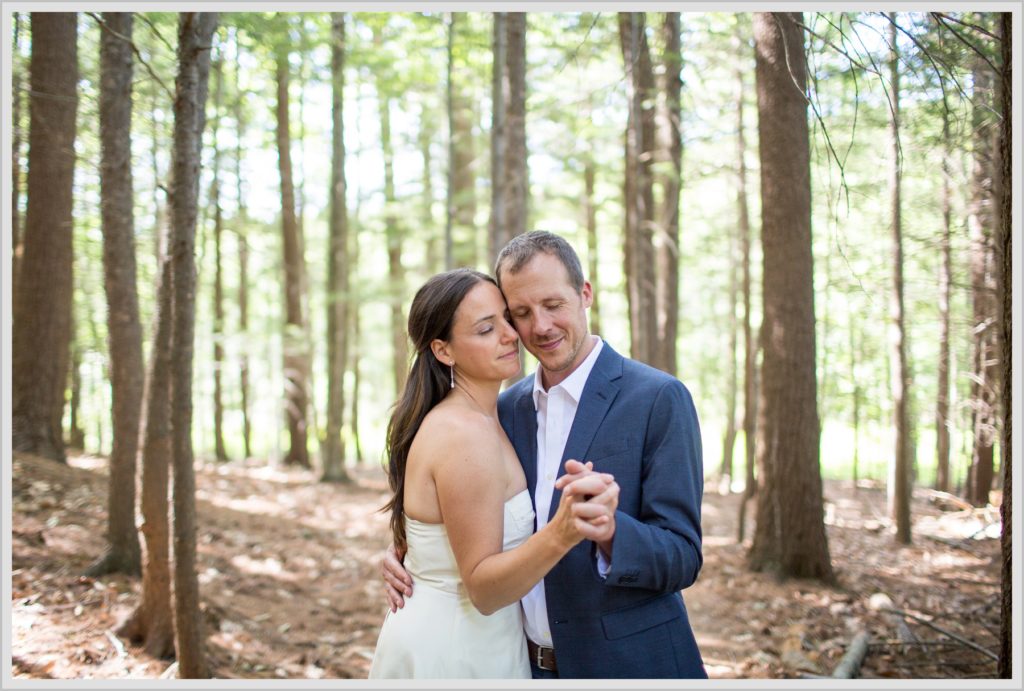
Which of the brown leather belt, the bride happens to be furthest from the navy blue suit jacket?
the bride

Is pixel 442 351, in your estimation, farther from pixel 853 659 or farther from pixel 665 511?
pixel 853 659

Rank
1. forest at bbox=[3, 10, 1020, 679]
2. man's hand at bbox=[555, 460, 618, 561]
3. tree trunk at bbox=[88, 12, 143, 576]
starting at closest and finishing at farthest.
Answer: man's hand at bbox=[555, 460, 618, 561] → forest at bbox=[3, 10, 1020, 679] → tree trunk at bbox=[88, 12, 143, 576]

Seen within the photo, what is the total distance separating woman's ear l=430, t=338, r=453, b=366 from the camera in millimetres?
2926

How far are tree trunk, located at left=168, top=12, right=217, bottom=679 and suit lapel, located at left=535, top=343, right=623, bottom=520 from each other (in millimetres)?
2609

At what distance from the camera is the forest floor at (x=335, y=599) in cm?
539

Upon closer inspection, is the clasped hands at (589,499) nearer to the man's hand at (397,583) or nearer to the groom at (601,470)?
the groom at (601,470)

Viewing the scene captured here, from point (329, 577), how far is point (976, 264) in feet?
32.7

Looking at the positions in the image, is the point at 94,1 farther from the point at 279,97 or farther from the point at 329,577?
the point at 279,97

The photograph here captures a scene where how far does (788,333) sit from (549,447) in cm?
581

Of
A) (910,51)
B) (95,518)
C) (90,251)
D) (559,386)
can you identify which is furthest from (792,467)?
(90,251)

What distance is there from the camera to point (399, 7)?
4.22m

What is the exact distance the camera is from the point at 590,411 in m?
2.79

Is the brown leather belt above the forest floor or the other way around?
above

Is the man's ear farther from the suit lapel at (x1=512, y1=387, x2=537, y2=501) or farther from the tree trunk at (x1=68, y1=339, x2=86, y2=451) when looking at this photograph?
the tree trunk at (x1=68, y1=339, x2=86, y2=451)
